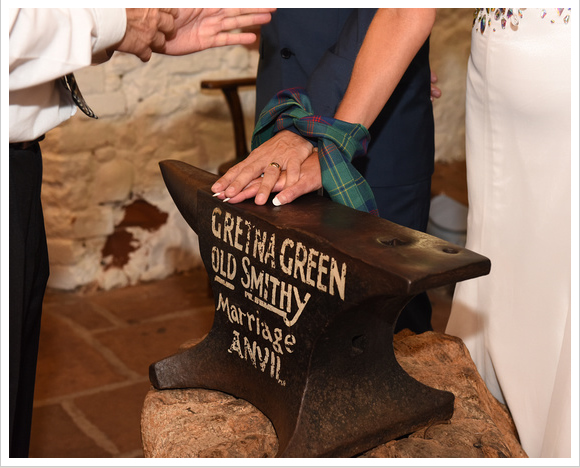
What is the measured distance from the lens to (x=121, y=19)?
1102 mm

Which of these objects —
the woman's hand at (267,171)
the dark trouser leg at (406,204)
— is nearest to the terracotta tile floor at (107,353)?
the dark trouser leg at (406,204)

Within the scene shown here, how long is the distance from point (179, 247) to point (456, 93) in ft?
5.38

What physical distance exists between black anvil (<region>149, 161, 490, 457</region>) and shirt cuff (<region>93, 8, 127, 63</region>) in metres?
0.30

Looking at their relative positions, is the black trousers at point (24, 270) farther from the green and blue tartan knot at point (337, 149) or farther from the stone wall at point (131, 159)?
the stone wall at point (131, 159)

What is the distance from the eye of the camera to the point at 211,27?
135 centimetres

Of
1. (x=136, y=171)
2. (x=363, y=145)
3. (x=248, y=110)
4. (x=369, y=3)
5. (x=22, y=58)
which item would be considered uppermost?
(x=369, y=3)

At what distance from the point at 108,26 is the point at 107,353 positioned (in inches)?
69.5

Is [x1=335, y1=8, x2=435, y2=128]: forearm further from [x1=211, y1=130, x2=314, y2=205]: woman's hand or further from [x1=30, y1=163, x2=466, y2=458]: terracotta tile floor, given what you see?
[x1=30, y1=163, x2=466, y2=458]: terracotta tile floor

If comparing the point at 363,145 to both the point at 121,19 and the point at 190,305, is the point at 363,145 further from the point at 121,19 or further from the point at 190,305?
the point at 190,305

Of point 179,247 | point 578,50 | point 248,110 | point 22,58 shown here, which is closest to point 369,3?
point 578,50

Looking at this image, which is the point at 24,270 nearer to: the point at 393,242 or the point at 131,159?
the point at 393,242

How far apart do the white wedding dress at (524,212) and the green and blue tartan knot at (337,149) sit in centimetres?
25

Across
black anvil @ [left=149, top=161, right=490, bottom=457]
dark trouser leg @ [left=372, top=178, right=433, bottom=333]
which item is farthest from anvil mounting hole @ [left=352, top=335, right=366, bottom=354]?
dark trouser leg @ [left=372, top=178, right=433, bottom=333]

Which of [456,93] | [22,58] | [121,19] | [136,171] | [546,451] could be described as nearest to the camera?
[22,58]
